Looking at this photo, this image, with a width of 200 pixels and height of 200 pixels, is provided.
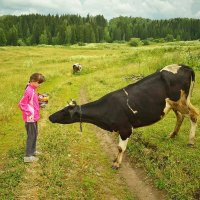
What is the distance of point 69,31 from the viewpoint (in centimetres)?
13825

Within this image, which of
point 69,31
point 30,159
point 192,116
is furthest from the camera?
point 69,31

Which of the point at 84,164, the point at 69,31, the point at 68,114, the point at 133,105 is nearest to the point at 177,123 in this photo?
the point at 133,105

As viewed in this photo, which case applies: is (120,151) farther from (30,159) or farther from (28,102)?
(28,102)

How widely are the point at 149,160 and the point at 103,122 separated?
1888 millimetres

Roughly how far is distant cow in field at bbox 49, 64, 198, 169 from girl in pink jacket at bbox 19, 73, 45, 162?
0.69 meters

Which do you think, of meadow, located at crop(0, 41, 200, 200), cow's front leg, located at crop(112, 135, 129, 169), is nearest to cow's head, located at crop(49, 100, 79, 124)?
meadow, located at crop(0, 41, 200, 200)

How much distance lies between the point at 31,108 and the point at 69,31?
132040mm

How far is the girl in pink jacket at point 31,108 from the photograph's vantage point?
9914 millimetres

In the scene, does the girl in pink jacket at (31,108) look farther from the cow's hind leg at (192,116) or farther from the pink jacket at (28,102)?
the cow's hind leg at (192,116)

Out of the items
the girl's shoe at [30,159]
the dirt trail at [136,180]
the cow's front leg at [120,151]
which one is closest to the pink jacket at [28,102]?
the girl's shoe at [30,159]

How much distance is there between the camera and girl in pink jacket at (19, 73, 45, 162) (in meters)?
9.91

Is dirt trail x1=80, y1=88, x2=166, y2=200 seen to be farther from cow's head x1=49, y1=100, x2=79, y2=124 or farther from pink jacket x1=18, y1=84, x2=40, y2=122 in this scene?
pink jacket x1=18, y1=84, x2=40, y2=122

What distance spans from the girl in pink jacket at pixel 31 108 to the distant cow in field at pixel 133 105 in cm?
69

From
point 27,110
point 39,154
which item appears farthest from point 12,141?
A: point 27,110
